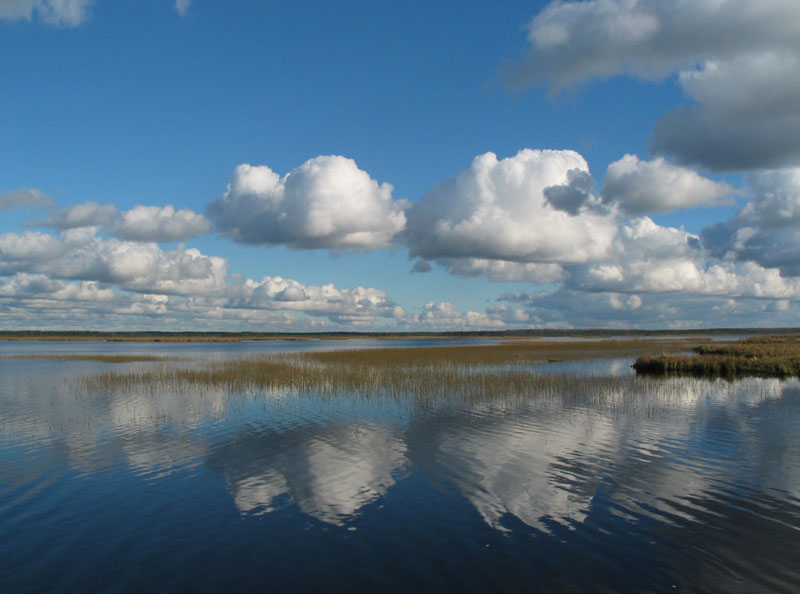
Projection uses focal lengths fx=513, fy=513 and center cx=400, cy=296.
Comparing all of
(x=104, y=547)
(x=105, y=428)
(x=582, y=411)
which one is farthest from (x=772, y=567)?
(x=105, y=428)

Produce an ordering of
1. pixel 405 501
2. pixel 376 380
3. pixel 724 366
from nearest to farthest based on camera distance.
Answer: pixel 405 501 → pixel 376 380 → pixel 724 366

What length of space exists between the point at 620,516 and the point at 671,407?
1624 centimetres

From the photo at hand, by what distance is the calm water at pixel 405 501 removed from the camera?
352 inches

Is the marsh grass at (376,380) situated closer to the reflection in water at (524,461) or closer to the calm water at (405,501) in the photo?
the calm water at (405,501)

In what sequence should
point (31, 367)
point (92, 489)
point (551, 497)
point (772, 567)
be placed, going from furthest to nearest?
point (31, 367) → point (92, 489) → point (551, 497) → point (772, 567)

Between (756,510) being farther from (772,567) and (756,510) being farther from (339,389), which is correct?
(339,389)

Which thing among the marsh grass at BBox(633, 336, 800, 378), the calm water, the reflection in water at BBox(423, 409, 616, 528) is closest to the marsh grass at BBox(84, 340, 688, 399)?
the calm water

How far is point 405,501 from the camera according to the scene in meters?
12.5

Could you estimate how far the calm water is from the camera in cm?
895

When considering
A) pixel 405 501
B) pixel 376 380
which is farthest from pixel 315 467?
pixel 376 380

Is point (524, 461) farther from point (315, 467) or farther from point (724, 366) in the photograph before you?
point (724, 366)

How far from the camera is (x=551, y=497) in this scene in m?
12.7

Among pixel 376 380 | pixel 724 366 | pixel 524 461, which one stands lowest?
pixel 724 366

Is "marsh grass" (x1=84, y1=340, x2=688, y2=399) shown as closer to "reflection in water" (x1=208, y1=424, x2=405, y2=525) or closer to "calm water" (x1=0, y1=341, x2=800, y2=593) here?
"calm water" (x1=0, y1=341, x2=800, y2=593)
